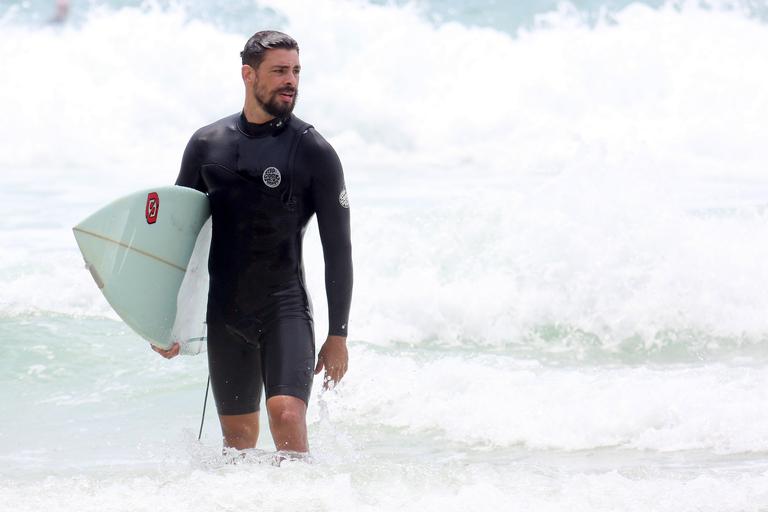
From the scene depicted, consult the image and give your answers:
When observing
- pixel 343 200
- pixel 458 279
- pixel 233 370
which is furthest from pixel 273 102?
pixel 458 279

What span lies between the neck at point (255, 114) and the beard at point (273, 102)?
0.02 m

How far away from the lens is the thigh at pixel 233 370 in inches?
145

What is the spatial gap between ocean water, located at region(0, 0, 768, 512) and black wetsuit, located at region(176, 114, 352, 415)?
11.4 inches

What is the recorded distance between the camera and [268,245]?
360cm

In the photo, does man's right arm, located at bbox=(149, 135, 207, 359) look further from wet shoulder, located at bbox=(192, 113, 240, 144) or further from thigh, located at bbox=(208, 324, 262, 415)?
thigh, located at bbox=(208, 324, 262, 415)

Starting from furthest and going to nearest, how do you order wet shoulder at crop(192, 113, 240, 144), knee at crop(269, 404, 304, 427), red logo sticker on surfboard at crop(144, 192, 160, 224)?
red logo sticker on surfboard at crop(144, 192, 160, 224), wet shoulder at crop(192, 113, 240, 144), knee at crop(269, 404, 304, 427)

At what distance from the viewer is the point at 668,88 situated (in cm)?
1972

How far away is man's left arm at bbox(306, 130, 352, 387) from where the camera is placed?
3.54 meters

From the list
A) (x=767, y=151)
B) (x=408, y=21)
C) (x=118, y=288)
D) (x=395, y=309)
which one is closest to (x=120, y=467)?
(x=118, y=288)

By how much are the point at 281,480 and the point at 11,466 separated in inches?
86.4

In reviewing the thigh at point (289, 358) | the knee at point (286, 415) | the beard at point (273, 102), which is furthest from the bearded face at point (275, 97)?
the knee at point (286, 415)

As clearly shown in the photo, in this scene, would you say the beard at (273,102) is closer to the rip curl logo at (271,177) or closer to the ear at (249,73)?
the ear at (249,73)

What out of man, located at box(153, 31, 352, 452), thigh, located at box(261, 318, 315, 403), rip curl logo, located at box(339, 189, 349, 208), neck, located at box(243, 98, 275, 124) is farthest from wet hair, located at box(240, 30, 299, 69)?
thigh, located at box(261, 318, 315, 403)

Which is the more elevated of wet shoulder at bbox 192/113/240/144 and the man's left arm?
wet shoulder at bbox 192/113/240/144
